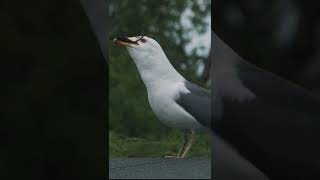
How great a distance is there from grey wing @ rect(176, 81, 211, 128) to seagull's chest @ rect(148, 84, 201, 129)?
0.04 feet

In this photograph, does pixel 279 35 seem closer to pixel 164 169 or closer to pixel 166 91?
pixel 166 91

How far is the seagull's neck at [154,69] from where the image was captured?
1605mm

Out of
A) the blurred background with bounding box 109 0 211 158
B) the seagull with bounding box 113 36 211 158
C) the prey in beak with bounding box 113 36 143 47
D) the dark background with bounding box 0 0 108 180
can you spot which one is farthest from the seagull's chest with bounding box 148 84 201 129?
the blurred background with bounding box 109 0 211 158

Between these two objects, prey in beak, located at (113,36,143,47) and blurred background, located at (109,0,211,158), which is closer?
prey in beak, located at (113,36,143,47)

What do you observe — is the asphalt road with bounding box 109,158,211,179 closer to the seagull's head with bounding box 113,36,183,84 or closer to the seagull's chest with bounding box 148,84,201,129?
the seagull's chest with bounding box 148,84,201,129

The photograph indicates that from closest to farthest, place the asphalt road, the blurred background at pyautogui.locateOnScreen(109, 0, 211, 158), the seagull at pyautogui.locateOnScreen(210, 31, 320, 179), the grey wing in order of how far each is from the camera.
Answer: the seagull at pyautogui.locateOnScreen(210, 31, 320, 179) < the grey wing < the asphalt road < the blurred background at pyautogui.locateOnScreen(109, 0, 211, 158)

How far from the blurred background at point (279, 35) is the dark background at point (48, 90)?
0.31m

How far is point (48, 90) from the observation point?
1292mm

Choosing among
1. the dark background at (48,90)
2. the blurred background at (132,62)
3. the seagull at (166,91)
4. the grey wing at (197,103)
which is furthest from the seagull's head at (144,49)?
the blurred background at (132,62)

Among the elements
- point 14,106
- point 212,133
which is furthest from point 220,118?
point 14,106

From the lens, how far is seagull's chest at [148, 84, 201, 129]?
1596mm

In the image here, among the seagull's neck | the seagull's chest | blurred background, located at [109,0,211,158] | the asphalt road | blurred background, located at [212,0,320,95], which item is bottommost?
blurred background, located at [109,0,211,158]

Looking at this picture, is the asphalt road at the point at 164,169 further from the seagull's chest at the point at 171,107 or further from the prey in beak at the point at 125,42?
the prey in beak at the point at 125,42

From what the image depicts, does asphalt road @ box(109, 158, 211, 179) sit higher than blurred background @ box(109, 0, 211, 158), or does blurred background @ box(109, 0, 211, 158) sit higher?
asphalt road @ box(109, 158, 211, 179)
